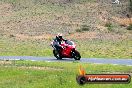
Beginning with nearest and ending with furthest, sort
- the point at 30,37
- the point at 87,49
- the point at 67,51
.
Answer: the point at 67,51 → the point at 87,49 → the point at 30,37

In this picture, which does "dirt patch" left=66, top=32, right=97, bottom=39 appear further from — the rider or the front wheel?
the front wheel

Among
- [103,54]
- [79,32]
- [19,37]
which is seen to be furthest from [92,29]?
[103,54]

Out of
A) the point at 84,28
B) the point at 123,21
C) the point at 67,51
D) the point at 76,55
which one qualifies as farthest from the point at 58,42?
the point at 123,21

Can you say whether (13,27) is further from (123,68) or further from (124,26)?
(123,68)

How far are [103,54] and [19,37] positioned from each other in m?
18.8

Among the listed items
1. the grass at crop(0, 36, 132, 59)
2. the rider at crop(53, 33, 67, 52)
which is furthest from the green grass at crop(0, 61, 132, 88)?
the grass at crop(0, 36, 132, 59)

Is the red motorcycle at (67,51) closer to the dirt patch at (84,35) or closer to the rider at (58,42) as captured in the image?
the rider at (58,42)

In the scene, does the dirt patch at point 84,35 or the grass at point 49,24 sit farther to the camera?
the dirt patch at point 84,35

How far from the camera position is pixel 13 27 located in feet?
208

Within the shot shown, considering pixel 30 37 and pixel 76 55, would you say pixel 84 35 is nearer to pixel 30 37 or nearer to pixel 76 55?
pixel 30 37

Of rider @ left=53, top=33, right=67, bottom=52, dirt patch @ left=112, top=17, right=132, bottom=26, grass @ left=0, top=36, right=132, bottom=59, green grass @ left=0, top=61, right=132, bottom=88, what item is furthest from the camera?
dirt patch @ left=112, top=17, right=132, bottom=26

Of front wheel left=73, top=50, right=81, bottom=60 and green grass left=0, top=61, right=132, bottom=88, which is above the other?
green grass left=0, top=61, right=132, bottom=88

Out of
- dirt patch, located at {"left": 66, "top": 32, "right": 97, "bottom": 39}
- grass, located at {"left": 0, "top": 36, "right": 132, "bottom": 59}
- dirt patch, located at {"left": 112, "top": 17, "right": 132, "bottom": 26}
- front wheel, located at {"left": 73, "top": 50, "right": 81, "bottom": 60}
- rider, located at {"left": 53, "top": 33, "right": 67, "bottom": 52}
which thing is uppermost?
rider, located at {"left": 53, "top": 33, "right": 67, "bottom": 52}

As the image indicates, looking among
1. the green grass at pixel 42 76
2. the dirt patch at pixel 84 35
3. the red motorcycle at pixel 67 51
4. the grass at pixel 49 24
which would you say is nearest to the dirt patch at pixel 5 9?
the grass at pixel 49 24
